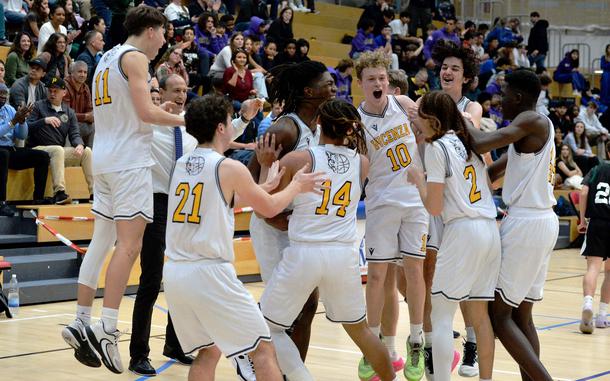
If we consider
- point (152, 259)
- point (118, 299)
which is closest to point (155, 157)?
point (152, 259)

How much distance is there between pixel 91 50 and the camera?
1263 centimetres

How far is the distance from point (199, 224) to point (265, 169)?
1024mm

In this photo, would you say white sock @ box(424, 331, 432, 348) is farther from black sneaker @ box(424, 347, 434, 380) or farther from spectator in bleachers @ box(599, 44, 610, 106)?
spectator in bleachers @ box(599, 44, 610, 106)

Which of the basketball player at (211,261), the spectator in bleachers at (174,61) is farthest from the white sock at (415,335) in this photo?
the spectator in bleachers at (174,61)

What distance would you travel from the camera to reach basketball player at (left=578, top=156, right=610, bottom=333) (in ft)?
29.7

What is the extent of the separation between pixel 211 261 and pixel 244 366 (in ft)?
1.90

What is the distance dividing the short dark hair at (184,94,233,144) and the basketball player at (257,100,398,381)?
0.57 metres

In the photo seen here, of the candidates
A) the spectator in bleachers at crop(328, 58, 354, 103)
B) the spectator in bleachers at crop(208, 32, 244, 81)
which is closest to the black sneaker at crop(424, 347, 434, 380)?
the spectator in bleachers at crop(208, 32, 244, 81)

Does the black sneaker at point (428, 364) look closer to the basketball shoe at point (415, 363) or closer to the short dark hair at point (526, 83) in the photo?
the basketball shoe at point (415, 363)

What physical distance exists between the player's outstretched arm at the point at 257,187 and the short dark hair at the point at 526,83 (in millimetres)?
1491

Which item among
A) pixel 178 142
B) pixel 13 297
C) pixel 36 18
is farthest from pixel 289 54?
pixel 178 142

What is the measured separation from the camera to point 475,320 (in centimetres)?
542

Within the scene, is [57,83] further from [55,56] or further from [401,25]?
[401,25]

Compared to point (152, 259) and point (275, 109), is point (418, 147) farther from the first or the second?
point (275, 109)
